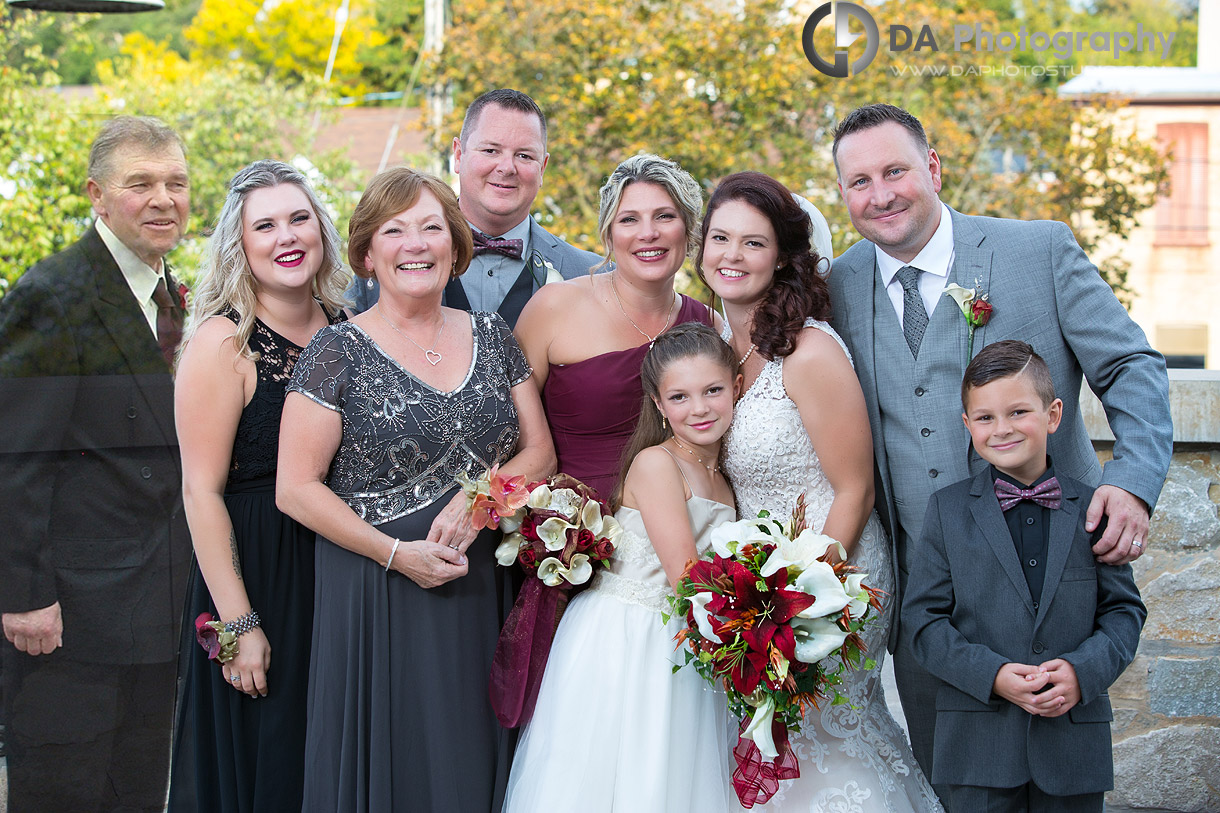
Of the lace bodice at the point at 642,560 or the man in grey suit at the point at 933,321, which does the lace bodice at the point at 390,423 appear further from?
the man in grey suit at the point at 933,321

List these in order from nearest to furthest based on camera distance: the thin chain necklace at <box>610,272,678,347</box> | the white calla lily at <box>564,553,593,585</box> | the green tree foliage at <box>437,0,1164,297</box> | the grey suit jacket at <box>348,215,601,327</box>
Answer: the white calla lily at <box>564,553,593,585</box>, the thin chain necklace at <box>610,272,678,347</box>, the grey suit jacket at <box>348,215,601,327</box>, the green tree foliage at <box>437,0,1164,297</box>

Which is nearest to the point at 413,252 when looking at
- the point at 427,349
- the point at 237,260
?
the point at 427,349

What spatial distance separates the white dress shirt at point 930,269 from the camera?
3340mm

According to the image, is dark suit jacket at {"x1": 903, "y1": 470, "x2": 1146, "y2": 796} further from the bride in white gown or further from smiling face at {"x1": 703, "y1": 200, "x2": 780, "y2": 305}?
smiling face at {"x1": 703, "y1": 200, "x2": 780, "y2": 305}

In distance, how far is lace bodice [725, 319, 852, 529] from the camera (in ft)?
10.4

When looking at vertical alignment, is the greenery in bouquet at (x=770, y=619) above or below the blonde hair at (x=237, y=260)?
below

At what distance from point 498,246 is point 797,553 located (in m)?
1.92

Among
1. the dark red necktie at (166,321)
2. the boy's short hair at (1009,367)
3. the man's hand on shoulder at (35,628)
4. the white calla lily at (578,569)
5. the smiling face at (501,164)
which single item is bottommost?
the man's hand on shoulder at (35,628)

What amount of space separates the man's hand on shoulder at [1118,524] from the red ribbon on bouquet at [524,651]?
1.51 metres

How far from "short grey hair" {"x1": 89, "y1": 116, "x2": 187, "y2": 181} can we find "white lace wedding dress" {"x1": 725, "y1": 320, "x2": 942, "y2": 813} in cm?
259

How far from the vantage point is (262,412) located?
125 inches

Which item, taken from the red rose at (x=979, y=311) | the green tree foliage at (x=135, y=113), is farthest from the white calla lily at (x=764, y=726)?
the green tree foliage at (x=135, y=113)

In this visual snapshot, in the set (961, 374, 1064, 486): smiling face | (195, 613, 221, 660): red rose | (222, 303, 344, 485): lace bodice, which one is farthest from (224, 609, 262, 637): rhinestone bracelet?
(961, 374, 1064, 486): smiling face

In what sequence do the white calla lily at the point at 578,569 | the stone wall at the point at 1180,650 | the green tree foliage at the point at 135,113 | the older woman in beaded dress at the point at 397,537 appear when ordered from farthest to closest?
the green tree foliage at the point at 135,113
the stone wall at the point at 1180,650
the white calla lily at the point at 578,569
the older woman in beaded dress at the point at 397,537
